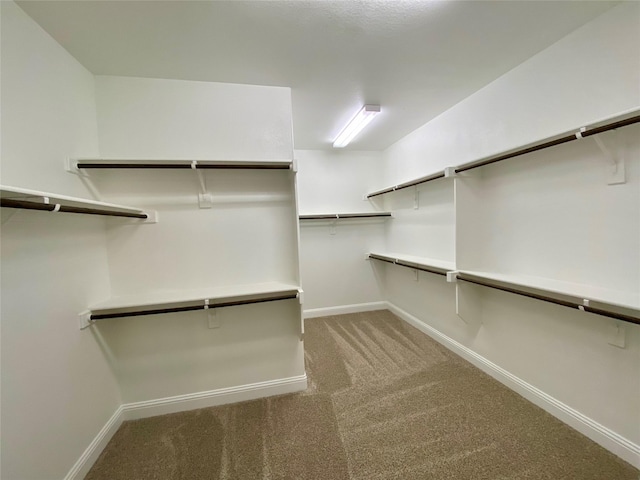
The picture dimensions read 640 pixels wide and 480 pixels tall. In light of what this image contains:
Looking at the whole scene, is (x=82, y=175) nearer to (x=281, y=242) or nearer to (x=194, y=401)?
(x=281, y=242)

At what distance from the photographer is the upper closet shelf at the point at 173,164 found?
5.14 feet

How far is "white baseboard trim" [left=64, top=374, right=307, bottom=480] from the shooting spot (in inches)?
68.3

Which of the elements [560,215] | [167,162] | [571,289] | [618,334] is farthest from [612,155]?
[167,162]

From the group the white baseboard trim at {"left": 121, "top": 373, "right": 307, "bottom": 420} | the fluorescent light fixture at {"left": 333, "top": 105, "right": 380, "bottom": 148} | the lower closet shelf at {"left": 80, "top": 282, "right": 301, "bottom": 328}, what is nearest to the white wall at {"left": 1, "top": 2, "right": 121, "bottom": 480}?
the lower closet shelf at {"left": 80, "top": 282, "right": 301, "bottom": 328}

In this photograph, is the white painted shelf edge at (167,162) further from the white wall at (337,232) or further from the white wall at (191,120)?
the white wall at (337,232)

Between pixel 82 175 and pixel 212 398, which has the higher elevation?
pixel 82 175

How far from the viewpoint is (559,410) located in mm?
1685

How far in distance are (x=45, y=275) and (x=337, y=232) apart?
298cm

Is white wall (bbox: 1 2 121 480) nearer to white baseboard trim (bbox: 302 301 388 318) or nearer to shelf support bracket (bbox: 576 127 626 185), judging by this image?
white baseboard trim (bbox: 302 301 388 318)

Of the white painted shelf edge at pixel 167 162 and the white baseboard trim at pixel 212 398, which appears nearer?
the white painted shelf edge at pixel 167 162

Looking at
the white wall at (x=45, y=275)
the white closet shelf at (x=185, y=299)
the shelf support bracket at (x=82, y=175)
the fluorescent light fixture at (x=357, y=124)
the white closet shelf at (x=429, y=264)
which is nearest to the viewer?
the white wall at (x=45, y=275)

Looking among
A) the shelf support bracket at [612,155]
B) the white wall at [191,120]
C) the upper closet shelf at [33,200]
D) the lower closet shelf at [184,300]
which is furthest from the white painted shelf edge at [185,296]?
the shelf support bracket at [612,155]

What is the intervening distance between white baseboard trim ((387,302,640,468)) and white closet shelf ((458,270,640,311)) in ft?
2.63

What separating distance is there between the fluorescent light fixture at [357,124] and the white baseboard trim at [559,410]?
2.46 meters
